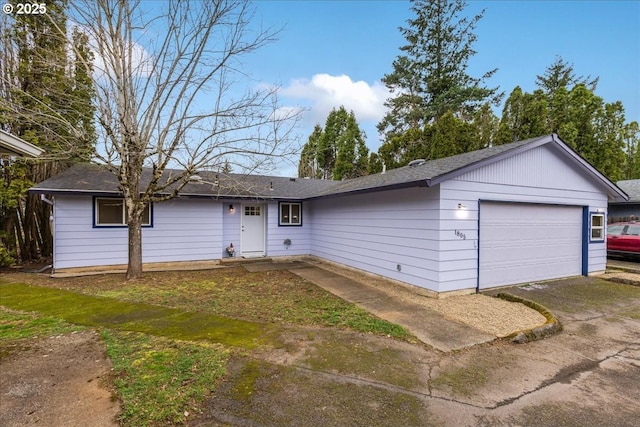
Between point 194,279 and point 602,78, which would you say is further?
point 602,78

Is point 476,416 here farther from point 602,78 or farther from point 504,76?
point 602,78

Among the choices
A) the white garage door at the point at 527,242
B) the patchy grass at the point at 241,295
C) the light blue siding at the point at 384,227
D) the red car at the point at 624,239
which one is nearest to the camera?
the patchy grass at the point at 241,295

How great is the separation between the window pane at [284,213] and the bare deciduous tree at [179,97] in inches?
156

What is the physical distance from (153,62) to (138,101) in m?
1.05

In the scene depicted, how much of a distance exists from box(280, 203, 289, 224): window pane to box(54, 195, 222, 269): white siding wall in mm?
2274

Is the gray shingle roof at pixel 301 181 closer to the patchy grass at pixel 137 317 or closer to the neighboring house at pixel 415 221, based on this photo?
the neighboring house at pixel 415 221

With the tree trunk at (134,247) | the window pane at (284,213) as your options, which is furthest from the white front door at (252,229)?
the tree trunk at (134,247)

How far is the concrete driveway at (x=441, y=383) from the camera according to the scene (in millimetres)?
2506

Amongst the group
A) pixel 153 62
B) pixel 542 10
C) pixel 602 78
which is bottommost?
pixel 153 62

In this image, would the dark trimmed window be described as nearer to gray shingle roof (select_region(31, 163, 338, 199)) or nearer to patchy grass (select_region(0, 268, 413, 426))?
gray shingle roof (select_region(31, 163, 338, 199))

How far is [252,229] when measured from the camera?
11.3 m

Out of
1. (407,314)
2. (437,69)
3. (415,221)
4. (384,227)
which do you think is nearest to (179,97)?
(384,227)

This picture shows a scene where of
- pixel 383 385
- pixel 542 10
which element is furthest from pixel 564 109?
pixel 383 385

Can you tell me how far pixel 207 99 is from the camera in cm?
769
